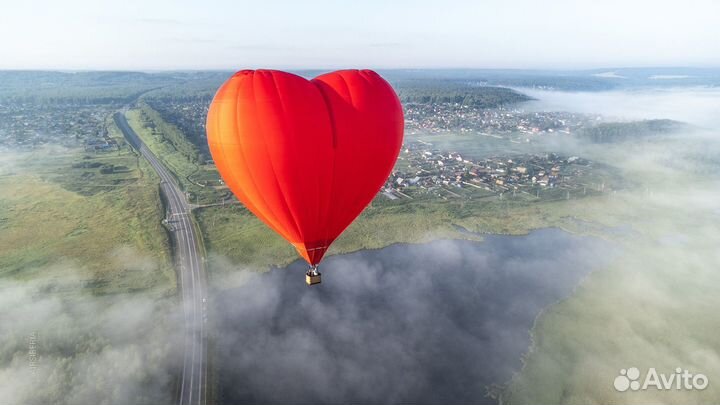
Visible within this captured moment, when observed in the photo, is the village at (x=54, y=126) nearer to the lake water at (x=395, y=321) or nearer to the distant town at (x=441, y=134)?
the distant town at (x=441, y=134)

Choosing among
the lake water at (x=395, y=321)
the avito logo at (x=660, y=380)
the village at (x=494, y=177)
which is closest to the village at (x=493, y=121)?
the village at (x=494, y=177)

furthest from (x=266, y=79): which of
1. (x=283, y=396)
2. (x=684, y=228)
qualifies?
(x=684, y=228)

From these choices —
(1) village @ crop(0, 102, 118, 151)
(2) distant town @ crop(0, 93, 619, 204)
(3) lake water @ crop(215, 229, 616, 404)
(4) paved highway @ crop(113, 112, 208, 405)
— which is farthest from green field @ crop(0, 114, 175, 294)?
(1) village @ crop(0, 102, 118, 151)

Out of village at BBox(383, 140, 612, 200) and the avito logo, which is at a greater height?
village at BBox(383, 140, 612, 200)

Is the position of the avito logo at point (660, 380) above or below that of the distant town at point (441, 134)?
below

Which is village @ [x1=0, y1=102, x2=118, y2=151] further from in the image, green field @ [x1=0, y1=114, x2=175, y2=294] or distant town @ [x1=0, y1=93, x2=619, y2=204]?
green field @ [x1=0, y1=114, x2=175, y2=294]

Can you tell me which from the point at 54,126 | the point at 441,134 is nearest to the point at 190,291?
the point at 441,134
